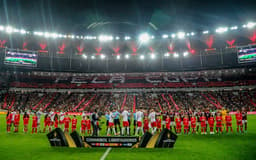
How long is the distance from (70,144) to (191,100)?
133 ft

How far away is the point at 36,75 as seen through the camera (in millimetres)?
60344

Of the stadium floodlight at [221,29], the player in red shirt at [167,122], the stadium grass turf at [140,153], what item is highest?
the stadium floodlight at [221,29]

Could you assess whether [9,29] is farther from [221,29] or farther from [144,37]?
[221,29]

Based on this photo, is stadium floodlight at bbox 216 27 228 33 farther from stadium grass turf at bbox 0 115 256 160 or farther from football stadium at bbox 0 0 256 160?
stadium grass turf at bbox 0 115 256 160

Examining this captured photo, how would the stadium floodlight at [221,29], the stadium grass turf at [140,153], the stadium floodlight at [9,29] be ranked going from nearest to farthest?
the stadium grass turf at [140,153], the stadium floodlight at [9,29], the stadium floodlight at [221,29]

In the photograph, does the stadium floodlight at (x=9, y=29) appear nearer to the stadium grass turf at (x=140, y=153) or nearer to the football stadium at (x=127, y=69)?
the football stadium at (x=127, y=69)

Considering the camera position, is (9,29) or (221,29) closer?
(9,29)

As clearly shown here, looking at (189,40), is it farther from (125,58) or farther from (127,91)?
(127,91)

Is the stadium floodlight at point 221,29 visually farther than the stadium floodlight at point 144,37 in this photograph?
No

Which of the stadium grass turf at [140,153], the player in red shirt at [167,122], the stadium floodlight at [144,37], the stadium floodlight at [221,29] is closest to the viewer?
the stadium grass turf at [140,153]

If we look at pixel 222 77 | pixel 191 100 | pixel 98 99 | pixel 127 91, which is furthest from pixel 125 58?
pixel 222 77

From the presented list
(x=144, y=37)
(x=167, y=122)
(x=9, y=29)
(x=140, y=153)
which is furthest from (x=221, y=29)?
(x=9, y=29)

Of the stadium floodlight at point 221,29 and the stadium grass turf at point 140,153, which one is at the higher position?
the stadium floodlight at point 221,29

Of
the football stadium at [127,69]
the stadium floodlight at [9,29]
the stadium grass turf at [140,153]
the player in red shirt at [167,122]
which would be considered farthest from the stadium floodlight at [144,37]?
the stadium grass turf at [140,153]
